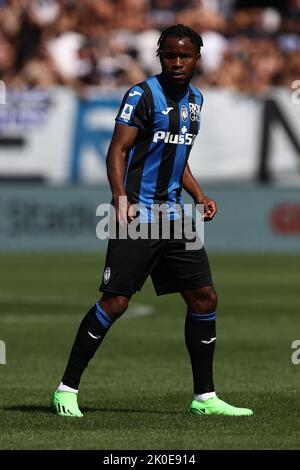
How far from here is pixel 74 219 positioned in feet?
85.4

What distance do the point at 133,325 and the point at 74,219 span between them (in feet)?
37.3

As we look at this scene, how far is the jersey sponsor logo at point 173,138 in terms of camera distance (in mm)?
7836

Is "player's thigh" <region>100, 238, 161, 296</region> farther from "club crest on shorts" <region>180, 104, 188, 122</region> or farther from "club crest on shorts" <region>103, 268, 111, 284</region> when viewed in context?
"club crest on shorts" <region>180, 104, 188, 122</region>

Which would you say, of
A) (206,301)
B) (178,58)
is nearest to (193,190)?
(206,301)

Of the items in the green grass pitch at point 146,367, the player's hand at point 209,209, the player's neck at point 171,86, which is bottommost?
the green grass pitch at point 146,367

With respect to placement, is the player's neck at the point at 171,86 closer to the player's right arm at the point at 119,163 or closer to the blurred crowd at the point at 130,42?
the player's right arm at the point at 119,163

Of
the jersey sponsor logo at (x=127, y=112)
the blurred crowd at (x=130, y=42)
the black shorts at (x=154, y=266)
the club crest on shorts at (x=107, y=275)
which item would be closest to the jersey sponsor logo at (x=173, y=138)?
the jersey sponsor logo at (x=127, y=112)

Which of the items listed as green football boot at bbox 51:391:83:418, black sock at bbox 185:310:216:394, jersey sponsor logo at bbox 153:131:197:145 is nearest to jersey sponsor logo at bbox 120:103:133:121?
jersey sponsor logo at bbox 153:131:197:145

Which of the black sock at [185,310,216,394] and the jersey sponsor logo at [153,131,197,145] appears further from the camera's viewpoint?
the black sock at [185,310,216,394]

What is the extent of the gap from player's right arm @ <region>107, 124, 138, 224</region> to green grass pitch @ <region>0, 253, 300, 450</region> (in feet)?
4.25

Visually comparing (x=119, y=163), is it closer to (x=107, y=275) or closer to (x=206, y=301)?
(x=107, y=275)

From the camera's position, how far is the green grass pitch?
23.3 feet

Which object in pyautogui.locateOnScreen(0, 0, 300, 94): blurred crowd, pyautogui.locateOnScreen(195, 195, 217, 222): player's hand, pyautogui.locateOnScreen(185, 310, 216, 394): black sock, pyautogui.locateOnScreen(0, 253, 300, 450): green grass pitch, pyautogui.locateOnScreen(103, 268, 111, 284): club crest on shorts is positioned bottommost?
pyautogui.locateOnScreen(0, 253, 300, 450): green grass pitch
